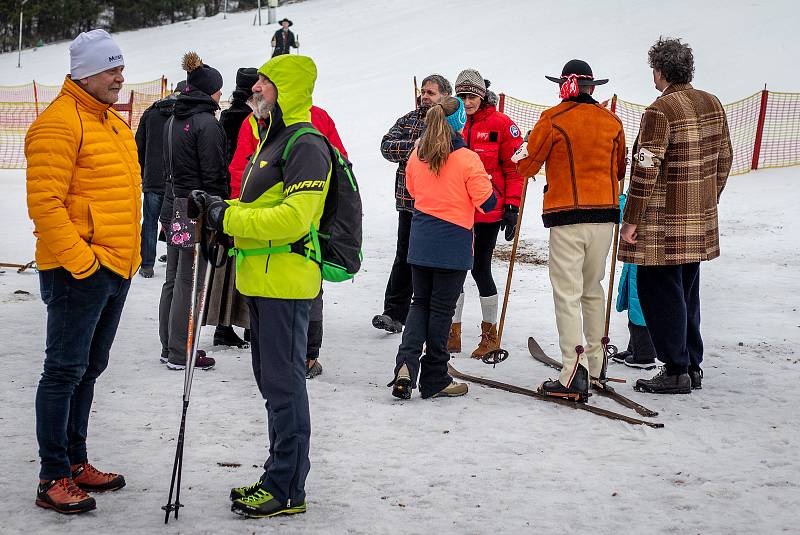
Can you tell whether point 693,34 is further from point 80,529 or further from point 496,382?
point 80,529

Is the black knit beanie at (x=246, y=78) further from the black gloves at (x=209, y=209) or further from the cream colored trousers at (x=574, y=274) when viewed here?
the black gloves at (x=209, y=209)

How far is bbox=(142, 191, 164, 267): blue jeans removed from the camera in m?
8.55

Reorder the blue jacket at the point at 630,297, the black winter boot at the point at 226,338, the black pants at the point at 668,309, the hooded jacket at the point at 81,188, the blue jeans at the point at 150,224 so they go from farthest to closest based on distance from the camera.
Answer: the blue jeans at the point at 150,224, the black winter boot at the point at 226,338, the blue jacket at the point at 630,297, the black pants at the point at 668,309, the hooded jacket at the point at 81,188

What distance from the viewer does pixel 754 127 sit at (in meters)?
17.3

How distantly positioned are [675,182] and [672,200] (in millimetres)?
111

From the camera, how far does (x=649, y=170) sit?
525 cm

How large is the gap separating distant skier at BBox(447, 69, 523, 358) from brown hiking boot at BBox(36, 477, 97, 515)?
10.9 ft

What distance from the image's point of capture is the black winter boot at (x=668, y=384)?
548 centimetres

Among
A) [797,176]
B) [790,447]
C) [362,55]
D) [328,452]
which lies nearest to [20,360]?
[328,452]

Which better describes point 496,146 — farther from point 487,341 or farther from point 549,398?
point 549,398

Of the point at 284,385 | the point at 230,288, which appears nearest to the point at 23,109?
the point at 230,288

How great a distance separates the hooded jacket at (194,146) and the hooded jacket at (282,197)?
2.25 meters

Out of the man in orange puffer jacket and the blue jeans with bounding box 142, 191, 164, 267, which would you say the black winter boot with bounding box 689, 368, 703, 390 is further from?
the blue jeans with bounding box 142, 191, 164, 267

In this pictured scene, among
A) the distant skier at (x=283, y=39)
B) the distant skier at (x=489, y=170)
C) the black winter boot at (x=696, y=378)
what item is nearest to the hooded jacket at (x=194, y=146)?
the distant skier at (x=489, y=170)
